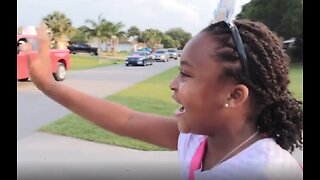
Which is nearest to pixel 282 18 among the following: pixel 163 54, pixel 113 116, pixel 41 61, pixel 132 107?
pixel 163 54

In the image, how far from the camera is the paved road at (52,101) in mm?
5062

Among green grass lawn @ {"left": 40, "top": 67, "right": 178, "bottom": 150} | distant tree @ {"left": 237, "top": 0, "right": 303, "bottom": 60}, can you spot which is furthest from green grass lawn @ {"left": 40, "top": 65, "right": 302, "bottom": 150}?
distant tree @ {"left": 237, "top": 0, "right": 303, "bottom": 60}

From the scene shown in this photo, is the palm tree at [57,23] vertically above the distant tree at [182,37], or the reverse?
the palm tree at [57,23]

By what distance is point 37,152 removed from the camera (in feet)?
12.5

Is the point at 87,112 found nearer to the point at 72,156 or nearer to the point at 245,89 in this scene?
the point at 245,89

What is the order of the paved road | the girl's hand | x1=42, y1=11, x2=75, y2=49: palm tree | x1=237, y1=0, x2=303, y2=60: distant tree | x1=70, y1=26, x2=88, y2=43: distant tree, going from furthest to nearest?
the paved road, x1=70, y1=26, x2=88, y2=43: distant tree, x1=42, y1=11, x2=75, y2=49: palm tree, x1=237, y1=0, x2=303, y2=60: distant tree, the girl's hand

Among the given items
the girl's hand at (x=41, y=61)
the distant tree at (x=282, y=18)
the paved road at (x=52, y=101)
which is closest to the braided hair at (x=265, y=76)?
the distant tree at (x=282, y=18)

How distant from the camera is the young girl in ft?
2.54

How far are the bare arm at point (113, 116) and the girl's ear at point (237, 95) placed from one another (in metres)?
0.25

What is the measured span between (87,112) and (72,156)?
9.25 ft

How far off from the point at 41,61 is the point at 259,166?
0.51m

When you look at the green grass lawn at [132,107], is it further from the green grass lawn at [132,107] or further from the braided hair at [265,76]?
the braided hair at [265,76]

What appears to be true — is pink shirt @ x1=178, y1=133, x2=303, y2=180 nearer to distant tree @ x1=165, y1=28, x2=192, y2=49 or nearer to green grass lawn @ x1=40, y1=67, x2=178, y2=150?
distant tree @ x1=165, y1=28, x2=192, y2=49
